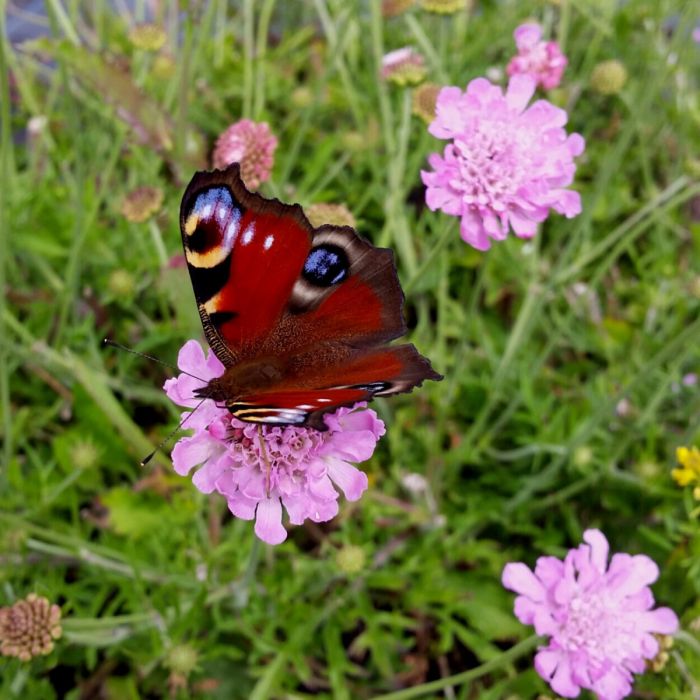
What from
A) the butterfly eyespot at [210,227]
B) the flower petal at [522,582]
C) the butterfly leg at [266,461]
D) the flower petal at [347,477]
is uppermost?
the butterfly eyespot at [210,227]

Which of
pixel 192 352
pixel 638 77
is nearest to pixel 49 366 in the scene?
pixel 192 352

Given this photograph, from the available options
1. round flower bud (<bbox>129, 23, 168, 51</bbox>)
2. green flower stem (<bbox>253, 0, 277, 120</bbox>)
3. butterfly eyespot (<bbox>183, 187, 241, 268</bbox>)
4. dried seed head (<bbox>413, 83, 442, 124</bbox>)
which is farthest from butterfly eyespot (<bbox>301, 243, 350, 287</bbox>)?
round flower bud (<bbox>129, 23, 168, 51</bbox>)

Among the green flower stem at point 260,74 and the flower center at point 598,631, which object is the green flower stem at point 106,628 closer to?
the flower center at point 598,631

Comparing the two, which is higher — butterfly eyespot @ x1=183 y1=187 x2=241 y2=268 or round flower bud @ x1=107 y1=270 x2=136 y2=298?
butterfly eyespot @ x1=183 y1=187 x2=241 y2=268

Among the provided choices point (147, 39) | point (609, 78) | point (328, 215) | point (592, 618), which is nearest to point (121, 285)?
point (328, 215)

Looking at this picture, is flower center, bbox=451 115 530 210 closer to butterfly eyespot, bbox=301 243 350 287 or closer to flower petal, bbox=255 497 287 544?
butterfly eyespot, bbox=301 243 350 287

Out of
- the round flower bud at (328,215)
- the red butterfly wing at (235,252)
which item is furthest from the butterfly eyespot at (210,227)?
the round flower bud at (328,215)
